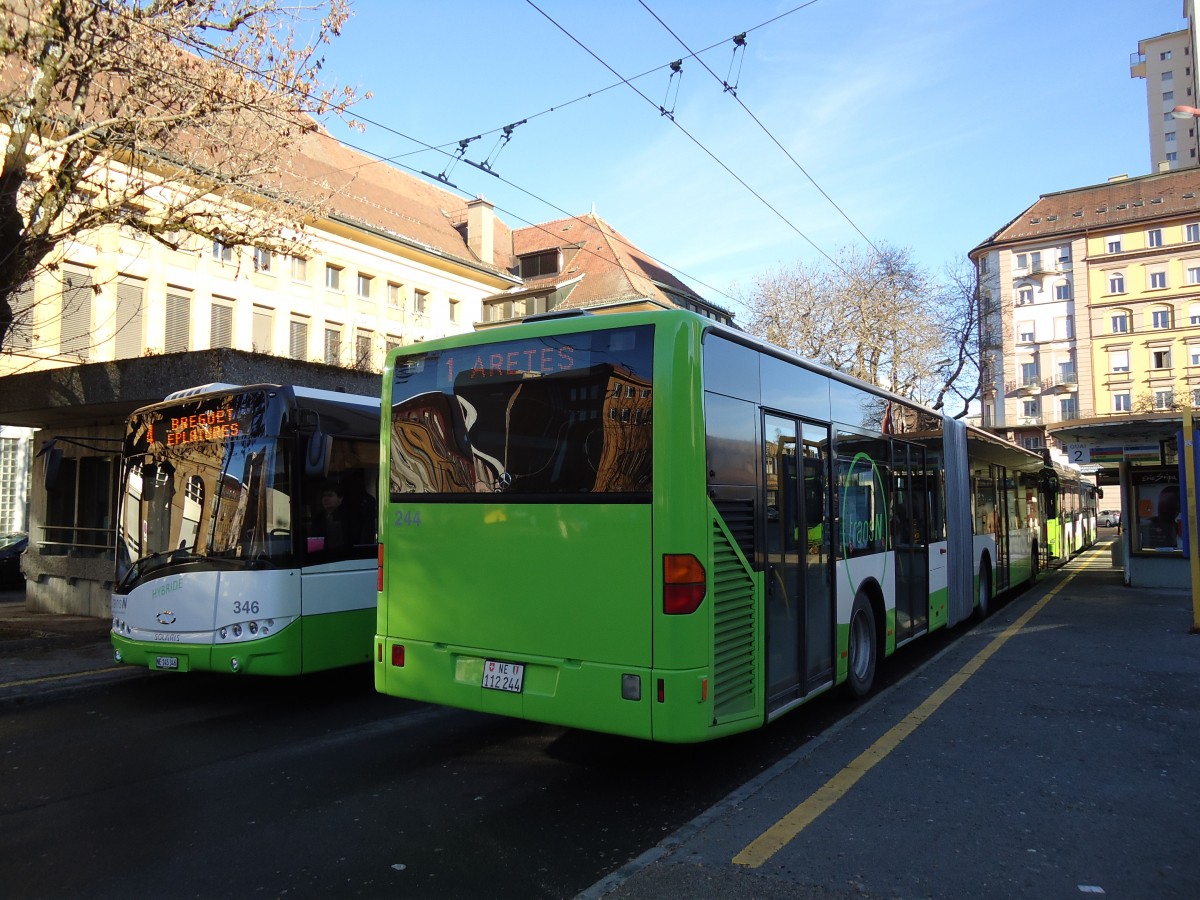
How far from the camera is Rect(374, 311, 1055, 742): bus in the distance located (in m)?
5.13

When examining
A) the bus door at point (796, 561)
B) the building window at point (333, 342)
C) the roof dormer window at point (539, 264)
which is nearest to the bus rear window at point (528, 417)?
the bus door at point (796, 561)

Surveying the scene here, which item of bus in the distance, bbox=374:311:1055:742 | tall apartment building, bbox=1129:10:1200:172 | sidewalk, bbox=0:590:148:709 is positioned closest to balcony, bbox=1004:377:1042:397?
tall apartment building, bbox=1129:10:1200:172

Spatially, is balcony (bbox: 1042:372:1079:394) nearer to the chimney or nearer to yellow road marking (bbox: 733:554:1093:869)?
the chimney

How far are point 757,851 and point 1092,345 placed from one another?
3043 inches

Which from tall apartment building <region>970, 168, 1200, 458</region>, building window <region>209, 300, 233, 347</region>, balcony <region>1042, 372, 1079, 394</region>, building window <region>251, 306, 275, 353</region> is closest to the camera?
building window <region>209, 300, 233, 347</region>

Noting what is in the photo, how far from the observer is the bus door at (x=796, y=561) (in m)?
5.97

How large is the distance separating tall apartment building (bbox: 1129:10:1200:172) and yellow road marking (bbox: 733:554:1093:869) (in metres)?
122

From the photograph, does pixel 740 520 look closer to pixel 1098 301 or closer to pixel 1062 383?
pixel 1062 383

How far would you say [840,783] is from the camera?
530 cm

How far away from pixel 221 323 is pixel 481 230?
693 inches

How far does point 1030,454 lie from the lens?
17.5 meters

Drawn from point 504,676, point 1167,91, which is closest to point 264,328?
point 504,676

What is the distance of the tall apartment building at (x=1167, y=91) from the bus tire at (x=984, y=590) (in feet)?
380

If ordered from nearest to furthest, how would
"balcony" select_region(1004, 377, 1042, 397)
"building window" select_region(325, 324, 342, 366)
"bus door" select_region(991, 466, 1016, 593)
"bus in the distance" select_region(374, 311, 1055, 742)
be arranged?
1. "bus in the distance" select_region(374, 311, 1055, 742)
2. "bus door" select_region(991, 466, 1016, 593)
3. "building window" select_region(325, 324, 342, 366)
4. "balcony" select_region(1004, 377, 1042, 397)
